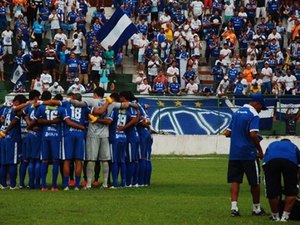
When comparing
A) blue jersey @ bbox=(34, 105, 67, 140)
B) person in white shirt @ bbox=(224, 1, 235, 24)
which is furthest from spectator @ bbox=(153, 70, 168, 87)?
blue jersey @ bbox=(34, 105, 67, 140)

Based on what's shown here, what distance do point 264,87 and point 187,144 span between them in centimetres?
641

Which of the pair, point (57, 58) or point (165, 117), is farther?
point (57, 58)

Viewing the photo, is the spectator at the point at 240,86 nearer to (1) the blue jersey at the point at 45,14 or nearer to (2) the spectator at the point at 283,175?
(1) the blue jersey at the point at 45,14

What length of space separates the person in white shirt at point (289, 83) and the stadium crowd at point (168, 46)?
4 centimetres

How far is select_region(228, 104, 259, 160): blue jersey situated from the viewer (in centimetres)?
1980

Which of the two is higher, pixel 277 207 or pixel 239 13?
pixel 239 13

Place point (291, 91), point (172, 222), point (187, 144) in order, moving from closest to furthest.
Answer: point (172, 222) → point (187, 144) → point (291, 91)

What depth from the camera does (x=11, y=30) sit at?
48.5 meters

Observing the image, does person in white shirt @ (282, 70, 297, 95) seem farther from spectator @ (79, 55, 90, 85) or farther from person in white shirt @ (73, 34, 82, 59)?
person in white shirt @ (73, 34, 82, 59)

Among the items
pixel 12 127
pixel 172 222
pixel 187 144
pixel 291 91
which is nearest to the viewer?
pixel 172 222

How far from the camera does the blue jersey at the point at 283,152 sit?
18.8 m

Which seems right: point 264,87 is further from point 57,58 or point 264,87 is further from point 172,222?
point 172,222

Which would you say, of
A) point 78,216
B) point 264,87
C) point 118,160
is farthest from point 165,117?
point 78,216

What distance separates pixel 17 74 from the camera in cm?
4572
